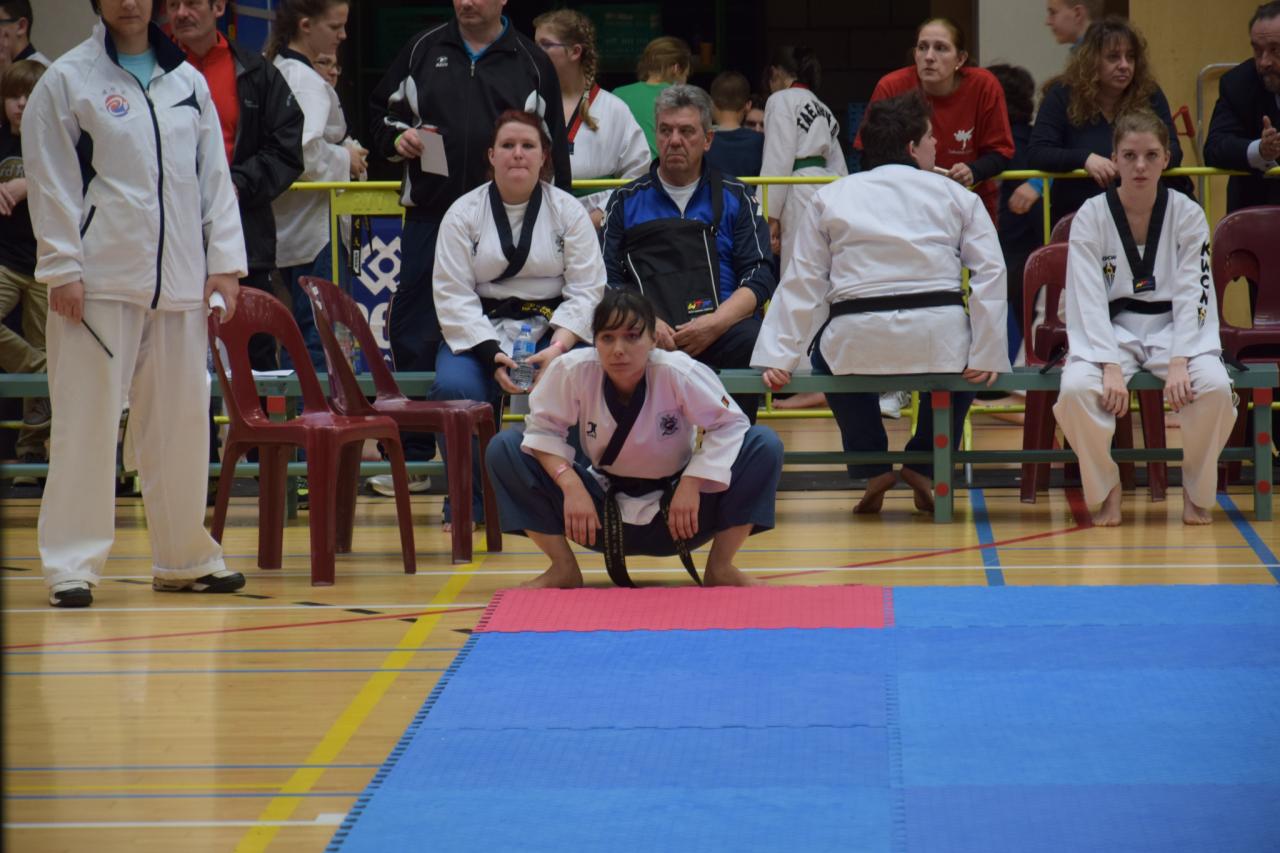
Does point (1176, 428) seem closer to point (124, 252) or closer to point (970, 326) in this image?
point (970, 326)

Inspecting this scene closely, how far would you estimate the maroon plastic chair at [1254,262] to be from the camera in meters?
6.96

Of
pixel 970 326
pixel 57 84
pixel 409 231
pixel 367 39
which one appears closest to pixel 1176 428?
pixel 970 326

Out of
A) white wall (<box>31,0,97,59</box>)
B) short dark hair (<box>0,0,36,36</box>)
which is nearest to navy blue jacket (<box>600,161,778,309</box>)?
short dark hair (<box>0,0,36,36</box>)

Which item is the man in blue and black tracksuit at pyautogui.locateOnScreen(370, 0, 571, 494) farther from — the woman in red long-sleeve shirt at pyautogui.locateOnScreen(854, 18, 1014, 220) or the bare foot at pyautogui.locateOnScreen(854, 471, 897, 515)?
the bare foot at pyautogui.locateOnScreen(854, 471, 897, 515)

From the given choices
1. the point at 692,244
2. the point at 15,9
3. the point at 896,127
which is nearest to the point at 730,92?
the point at 692,244

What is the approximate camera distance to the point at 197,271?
5066 millimetres

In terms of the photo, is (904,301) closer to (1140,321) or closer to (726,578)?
(1140,321)

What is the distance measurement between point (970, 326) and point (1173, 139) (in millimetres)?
1601

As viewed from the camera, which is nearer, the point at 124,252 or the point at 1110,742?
the point at 1110,742

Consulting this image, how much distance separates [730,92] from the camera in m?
9.02

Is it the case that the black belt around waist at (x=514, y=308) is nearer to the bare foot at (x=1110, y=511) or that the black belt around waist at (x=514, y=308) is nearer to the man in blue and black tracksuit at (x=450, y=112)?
the man in blue and black tracksuit at (x=450, y=112)

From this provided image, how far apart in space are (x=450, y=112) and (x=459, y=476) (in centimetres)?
180

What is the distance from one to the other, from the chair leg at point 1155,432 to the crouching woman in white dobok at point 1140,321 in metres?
0.43

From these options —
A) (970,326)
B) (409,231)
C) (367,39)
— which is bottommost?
(970,326)
